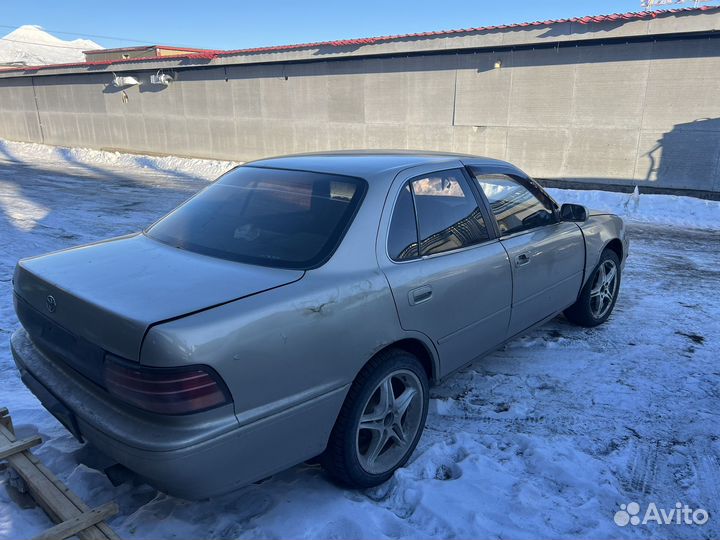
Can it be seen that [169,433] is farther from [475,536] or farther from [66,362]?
[475,536]

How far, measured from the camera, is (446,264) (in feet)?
9.39

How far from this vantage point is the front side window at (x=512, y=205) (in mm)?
3418

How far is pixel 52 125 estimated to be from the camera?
24.5 m

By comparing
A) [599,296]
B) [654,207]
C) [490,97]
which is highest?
[490,97]

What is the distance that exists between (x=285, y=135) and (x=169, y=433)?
1619cm

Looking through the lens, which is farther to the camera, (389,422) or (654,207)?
(654,207)

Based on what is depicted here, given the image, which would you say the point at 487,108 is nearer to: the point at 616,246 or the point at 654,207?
the point at 654,207

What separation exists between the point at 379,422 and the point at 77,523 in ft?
4.47

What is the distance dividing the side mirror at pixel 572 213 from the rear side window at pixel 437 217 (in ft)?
3.65

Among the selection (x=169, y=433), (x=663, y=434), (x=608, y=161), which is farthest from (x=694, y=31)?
(x=169, y=433)

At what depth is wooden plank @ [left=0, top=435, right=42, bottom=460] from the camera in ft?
8.00

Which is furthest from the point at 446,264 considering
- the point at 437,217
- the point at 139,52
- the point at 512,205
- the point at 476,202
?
the point at 139,52

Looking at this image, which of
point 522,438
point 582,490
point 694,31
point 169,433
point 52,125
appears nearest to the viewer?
point 169,433

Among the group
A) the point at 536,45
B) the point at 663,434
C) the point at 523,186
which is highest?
the point at 536,45
